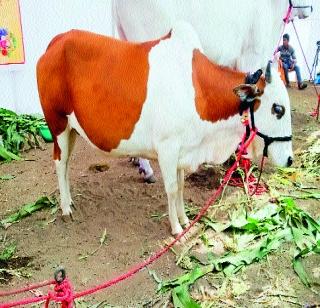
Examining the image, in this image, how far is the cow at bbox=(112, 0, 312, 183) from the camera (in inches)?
192

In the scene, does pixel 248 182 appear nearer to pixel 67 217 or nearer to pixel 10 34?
pixel 67 217

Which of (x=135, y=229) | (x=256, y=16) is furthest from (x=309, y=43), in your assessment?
(x=135, y=229)

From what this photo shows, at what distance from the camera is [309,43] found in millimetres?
11430

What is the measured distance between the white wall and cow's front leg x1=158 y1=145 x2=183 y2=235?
14.1ft

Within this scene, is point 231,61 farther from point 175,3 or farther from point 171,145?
point 171,145

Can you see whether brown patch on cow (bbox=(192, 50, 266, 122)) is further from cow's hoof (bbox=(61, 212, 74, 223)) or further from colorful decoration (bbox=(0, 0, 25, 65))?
colorful decoration (bbox=(0, 0, 25, 65))

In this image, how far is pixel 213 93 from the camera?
3.76m

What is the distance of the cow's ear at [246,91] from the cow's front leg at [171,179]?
0.67 m

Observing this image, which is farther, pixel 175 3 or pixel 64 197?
pixel 175 3

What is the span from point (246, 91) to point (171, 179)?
903mm

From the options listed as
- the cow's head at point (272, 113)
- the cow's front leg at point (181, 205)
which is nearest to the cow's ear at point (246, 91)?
the cow's head at point (272, 113)

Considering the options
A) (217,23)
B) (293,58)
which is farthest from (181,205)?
(293,58)

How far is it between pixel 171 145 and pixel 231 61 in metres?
1.94

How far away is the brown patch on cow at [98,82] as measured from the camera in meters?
3.81
